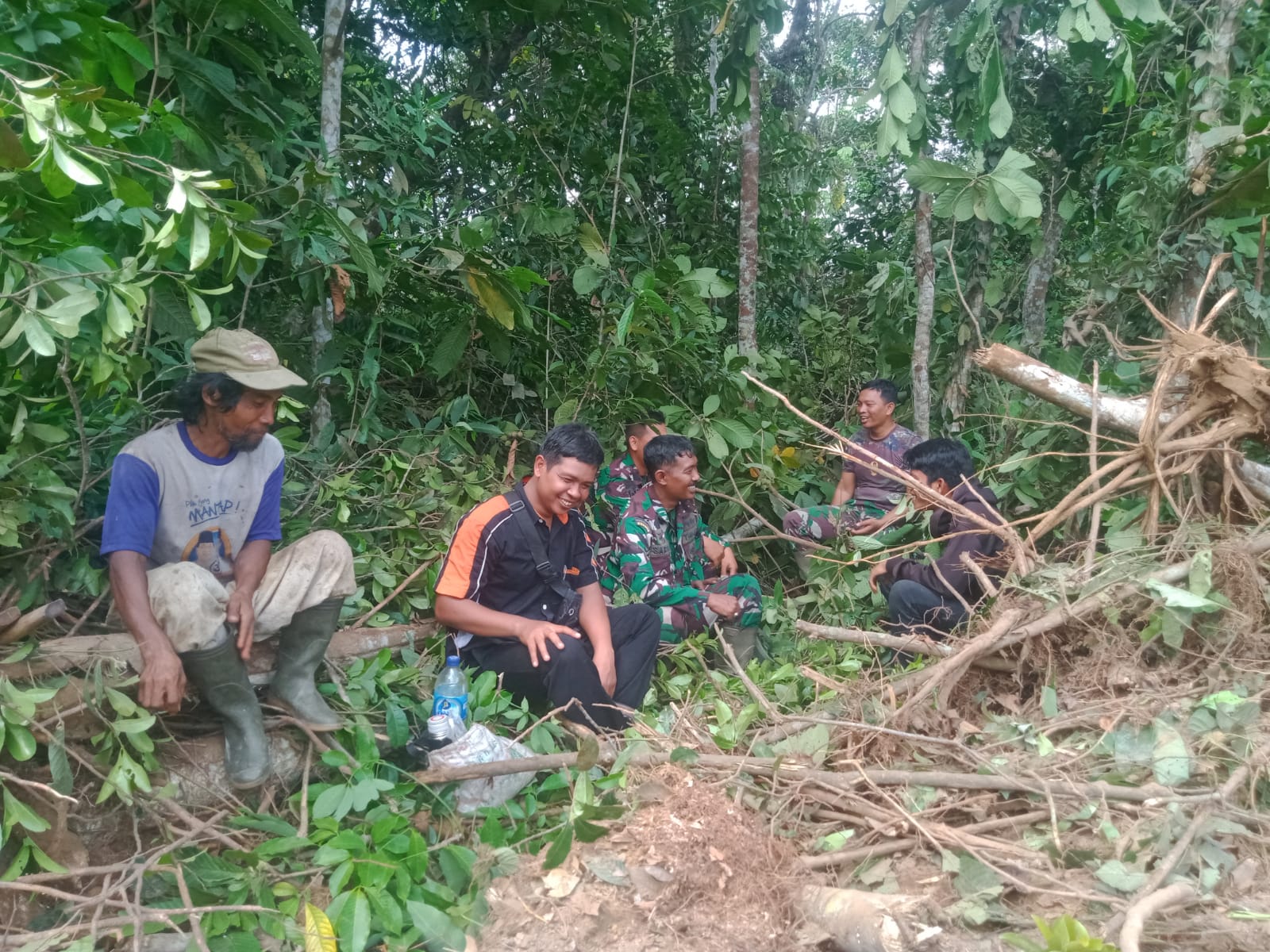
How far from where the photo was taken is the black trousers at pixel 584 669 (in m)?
3.23

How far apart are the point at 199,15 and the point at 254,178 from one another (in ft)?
2.06

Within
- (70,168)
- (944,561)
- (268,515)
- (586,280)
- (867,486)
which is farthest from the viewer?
(867,486)

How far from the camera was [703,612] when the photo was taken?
4.24 meters

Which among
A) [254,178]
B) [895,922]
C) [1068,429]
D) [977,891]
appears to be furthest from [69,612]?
[1068,429]

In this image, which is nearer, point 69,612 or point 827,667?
point 69,612

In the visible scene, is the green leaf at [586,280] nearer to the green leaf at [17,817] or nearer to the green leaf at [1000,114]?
the green leaf at [1000,114]

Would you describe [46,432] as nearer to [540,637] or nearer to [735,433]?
[540,637]

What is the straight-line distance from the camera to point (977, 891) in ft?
7.44

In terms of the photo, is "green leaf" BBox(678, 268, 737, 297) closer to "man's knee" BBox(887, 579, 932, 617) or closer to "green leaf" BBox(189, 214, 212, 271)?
"man's knee" BBox(887, 579, 932, 617)

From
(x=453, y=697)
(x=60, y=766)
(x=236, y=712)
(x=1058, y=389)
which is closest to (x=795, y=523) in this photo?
(x=1058, y=389)

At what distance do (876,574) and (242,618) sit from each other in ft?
9.26

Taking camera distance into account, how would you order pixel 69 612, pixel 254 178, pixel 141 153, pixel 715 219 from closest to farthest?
pixel 141 153, pixel 69 612, pixel 254 178, pixel 715 219

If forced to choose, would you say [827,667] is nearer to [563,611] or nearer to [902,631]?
[902,631]

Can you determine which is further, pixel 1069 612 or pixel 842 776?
pixel 1069 612
